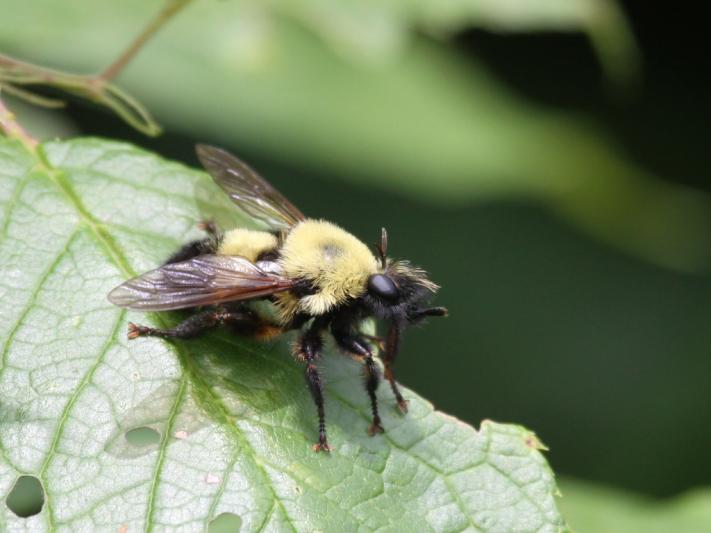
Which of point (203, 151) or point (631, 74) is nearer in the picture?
point (203, 151)

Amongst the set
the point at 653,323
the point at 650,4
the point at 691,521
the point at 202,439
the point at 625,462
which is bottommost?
the point at 625,462

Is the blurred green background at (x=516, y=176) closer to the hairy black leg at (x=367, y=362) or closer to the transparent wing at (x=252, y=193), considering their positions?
the transparent wing at (x=252, y=193)

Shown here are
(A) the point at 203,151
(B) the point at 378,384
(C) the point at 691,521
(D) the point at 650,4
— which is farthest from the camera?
(D) the point at 650,4

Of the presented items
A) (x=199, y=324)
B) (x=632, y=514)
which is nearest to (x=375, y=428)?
(x=199, y=324)

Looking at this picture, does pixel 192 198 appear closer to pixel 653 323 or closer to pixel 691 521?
pixel 691 521

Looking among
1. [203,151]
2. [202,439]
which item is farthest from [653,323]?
[202,439]

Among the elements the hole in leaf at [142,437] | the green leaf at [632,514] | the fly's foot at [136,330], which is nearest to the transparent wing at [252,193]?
the fly's foot at [136,330]

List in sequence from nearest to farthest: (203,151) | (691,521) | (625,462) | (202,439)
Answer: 1. (202,439)
2. (203,151)
3. (691,521)
4. (625,462)
